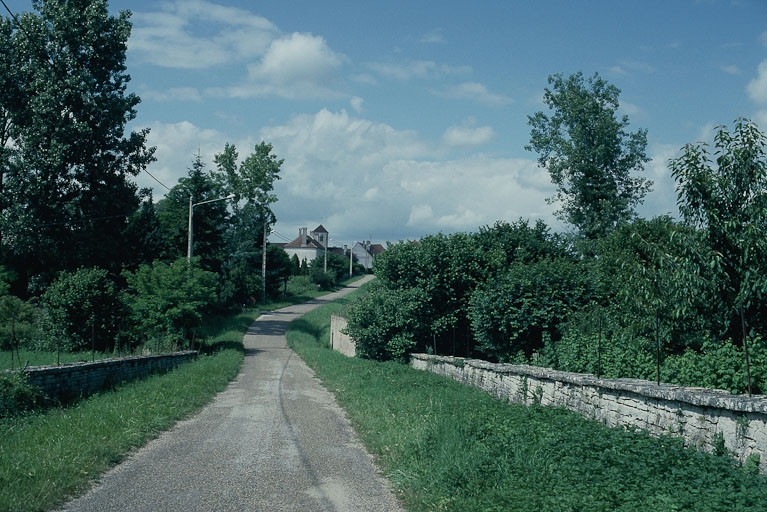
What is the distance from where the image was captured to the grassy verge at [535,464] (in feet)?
18.1

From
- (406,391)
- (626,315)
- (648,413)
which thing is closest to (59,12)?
(406,391)

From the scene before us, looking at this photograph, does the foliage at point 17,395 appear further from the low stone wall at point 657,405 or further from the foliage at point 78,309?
the foliage at point 78,309

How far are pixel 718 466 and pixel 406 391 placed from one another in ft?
29.1

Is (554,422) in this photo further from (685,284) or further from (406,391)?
(406,391)

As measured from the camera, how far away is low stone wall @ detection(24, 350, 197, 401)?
1321 cm

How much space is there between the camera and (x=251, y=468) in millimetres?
8242

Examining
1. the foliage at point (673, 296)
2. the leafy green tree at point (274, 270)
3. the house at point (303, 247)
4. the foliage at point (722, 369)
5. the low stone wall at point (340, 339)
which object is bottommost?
the low stone wall at point (340, 339)

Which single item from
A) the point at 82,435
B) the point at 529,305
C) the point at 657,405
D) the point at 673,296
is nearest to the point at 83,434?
the point at 82,435

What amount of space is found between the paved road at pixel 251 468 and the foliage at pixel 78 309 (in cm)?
1080

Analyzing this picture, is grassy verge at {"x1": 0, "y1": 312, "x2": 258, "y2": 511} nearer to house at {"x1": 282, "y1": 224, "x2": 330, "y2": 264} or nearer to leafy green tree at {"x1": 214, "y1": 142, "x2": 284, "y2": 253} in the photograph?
leafy green tree at {"x1": 214, "y1": 142, "x2": 284, "y2": 253}

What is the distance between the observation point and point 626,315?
13195 millimetres

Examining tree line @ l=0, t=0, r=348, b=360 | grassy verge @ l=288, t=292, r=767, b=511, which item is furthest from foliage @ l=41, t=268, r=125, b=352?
grassy verge @ l=288, t=292, r=767, b=511

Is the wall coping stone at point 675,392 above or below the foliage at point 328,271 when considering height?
below

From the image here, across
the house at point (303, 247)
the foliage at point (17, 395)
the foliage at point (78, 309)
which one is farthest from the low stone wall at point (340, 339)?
the house at point (303, 247)
